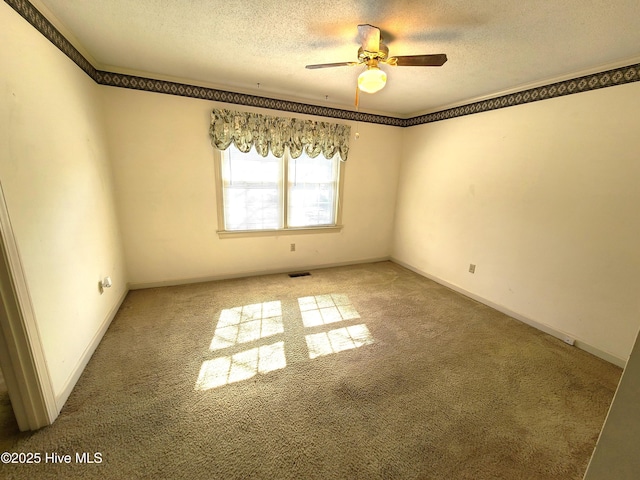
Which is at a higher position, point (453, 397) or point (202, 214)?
point (202, 214)

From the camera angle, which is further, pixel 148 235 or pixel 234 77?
pixel 148 235

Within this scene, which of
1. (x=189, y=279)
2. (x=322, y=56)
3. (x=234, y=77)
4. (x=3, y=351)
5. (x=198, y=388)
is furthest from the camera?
(x=189, y=279)

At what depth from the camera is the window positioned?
336 centimetres

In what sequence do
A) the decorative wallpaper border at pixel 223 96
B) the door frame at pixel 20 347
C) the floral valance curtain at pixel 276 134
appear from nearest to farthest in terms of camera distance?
the door frame at pixel 20 347 → the decorative wallpaper border at pixel 223 96 → the floral valance curtain at pixel 276 134

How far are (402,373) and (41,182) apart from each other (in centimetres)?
276

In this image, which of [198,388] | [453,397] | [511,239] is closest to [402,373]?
[453,397]

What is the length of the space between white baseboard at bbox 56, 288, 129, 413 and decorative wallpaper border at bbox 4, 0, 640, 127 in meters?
2.20

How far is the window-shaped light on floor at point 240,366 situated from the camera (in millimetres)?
1873

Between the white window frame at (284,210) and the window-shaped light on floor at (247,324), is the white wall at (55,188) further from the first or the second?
the white window frame at (284,210)

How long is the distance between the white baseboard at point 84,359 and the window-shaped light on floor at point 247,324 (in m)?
0.87

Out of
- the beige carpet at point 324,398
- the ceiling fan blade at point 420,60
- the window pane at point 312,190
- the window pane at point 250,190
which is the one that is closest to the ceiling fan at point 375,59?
the ceiling fan blade at point 420,60

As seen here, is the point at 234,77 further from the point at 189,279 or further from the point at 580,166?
the point at 580,166

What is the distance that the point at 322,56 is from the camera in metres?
2.22

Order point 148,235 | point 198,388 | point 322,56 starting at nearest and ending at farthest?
point 198,388 < point 322,56 < point 148,235
